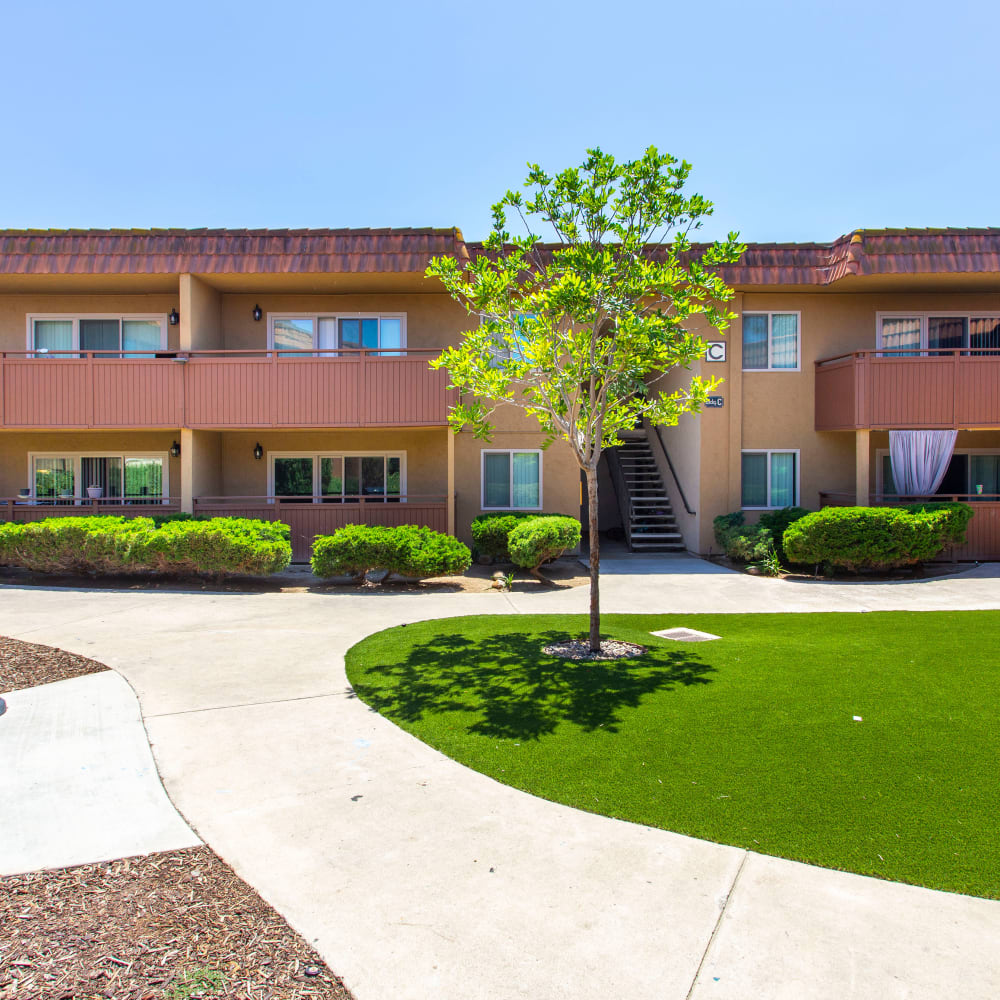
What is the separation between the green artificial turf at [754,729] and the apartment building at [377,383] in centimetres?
722

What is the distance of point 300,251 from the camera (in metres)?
14.3

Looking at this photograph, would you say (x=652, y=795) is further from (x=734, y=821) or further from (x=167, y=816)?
(x=167, y=816)

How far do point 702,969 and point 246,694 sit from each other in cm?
461

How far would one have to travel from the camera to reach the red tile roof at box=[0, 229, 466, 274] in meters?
14.3

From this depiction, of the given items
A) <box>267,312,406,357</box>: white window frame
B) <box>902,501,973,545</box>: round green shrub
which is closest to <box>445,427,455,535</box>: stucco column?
<box>267,312,406,357</box>: white window frame

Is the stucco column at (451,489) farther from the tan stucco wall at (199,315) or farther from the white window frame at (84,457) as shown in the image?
the white window frame at (84,457)

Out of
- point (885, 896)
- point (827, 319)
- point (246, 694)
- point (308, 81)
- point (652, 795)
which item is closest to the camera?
point (885, 896)

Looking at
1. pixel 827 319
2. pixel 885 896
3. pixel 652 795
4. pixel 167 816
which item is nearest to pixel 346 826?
pixel 167 816

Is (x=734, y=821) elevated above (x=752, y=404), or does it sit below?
below

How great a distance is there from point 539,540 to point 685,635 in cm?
409

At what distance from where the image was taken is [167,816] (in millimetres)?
4070

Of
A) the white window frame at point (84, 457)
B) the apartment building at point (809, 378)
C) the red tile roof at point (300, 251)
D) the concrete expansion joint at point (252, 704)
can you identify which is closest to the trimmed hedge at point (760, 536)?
the apartment building at point (809, 378)

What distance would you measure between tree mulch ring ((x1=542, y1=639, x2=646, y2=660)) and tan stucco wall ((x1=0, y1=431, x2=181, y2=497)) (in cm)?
1134

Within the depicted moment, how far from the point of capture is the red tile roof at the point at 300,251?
14266 millimetres
